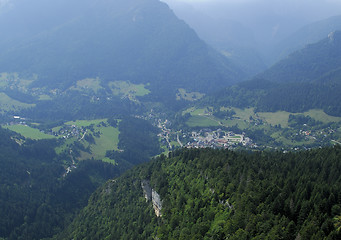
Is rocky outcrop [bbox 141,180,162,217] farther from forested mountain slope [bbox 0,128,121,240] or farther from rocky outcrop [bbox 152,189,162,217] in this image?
forested mountain slope [bbox 0,128,121,240]

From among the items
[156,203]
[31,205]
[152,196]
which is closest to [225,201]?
[156,203]

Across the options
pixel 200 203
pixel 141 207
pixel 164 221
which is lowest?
pixel 141 207

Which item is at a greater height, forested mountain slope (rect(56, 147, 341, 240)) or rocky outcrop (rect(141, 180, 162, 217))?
forested mountain slope (rect(56, 147, 341, 240))

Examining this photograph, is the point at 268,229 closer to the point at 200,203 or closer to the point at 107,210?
the point at 200,203

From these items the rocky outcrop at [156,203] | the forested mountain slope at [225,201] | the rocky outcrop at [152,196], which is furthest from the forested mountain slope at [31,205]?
the rocky outcrop at [156,203]

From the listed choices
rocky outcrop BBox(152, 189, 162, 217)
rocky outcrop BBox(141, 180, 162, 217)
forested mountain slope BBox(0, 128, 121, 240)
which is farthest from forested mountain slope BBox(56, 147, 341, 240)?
forested mountain slope BBox(0, 128, 121, 240)

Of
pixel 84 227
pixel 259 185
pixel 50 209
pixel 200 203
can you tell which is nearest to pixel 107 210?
pixel 84 227

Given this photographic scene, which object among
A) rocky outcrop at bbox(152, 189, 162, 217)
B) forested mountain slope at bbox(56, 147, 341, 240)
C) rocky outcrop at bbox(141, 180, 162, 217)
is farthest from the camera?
rocky outcrop at bbox(141, 180, 162, 217)
